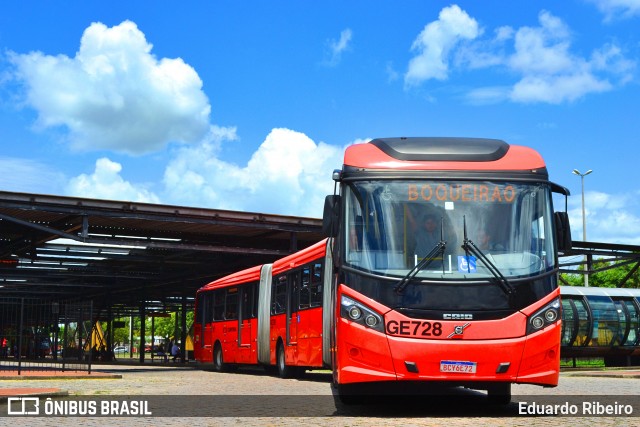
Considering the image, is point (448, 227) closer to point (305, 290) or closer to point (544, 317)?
point (544, 317)

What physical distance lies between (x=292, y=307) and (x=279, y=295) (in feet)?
4.81

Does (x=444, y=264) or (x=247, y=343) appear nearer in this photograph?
(x=444, y=264)

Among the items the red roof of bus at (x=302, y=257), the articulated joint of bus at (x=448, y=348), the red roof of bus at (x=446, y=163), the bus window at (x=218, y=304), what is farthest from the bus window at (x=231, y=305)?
the articulated joint of bus at (x=448, y=348)

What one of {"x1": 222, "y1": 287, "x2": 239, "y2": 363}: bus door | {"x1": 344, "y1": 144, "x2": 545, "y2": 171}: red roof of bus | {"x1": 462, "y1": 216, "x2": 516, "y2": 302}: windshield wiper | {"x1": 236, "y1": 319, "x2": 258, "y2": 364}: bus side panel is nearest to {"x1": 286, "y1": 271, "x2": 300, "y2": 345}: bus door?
{"x1": 236, "y1": 319, "x2": 258, "y2": 364}: bus side panel

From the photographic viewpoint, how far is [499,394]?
44.2ft

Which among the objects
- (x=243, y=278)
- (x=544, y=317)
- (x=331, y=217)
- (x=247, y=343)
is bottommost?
(x=247, y=343)

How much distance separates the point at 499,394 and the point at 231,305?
17691 mm

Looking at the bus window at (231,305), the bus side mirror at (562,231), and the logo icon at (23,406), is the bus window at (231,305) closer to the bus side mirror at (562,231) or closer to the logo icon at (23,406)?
the logo icon at (23,406)

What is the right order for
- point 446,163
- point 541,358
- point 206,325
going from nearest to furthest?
point 541,358, point 446,163, point 206,325

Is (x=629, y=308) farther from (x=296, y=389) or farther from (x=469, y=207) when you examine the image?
(x=469, y=207)

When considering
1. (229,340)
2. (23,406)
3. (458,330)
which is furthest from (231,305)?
(458,330)

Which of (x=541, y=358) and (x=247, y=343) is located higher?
(x=541, y=358)

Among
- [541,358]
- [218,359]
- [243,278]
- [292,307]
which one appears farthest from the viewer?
[218,359]

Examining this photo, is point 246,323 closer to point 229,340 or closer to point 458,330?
point 229,340
